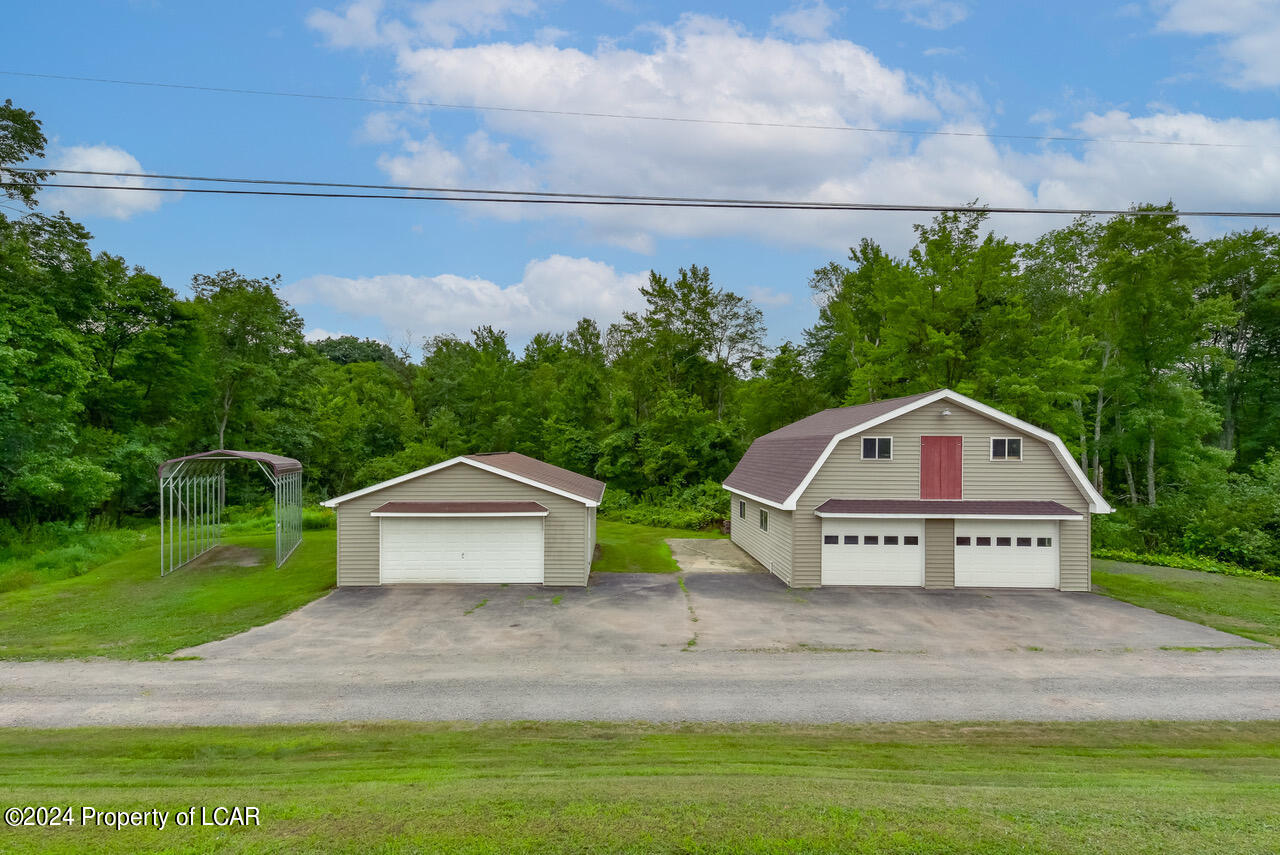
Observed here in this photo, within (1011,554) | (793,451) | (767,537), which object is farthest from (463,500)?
(1011,554)

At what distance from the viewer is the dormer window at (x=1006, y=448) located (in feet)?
54.9

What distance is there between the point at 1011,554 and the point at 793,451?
639 cm

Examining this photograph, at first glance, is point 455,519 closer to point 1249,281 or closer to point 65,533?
point 65,533

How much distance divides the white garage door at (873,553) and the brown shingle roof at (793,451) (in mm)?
1783

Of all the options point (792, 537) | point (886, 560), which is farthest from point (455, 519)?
point (886, 560)

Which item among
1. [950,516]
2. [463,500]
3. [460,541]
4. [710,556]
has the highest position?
[463,500]

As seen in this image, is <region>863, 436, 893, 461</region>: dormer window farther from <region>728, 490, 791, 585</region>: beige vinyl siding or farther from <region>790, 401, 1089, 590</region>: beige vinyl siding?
<region>728, 490, 791, 585</region>: beige vinyl siding

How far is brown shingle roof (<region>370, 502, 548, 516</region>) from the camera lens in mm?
16125

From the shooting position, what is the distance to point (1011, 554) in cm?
1638

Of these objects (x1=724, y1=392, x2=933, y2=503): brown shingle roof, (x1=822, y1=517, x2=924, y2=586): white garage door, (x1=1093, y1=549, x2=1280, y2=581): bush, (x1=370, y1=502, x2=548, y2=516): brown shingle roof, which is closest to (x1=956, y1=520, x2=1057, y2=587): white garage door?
(x1=822, y1=517, x2=924, y2=586): white garage door

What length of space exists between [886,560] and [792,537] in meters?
2.59

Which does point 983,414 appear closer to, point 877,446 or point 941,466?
point 941,466

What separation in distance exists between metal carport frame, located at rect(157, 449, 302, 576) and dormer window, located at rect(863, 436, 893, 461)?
16757mm

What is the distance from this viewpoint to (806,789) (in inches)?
219
